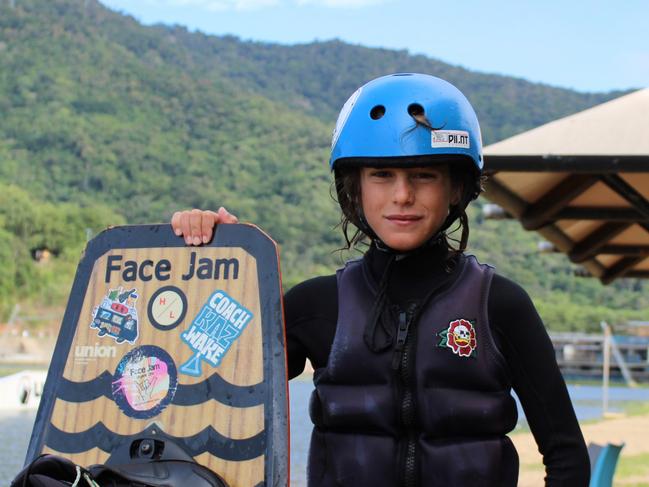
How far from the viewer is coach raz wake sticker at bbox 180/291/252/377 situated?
2.19m

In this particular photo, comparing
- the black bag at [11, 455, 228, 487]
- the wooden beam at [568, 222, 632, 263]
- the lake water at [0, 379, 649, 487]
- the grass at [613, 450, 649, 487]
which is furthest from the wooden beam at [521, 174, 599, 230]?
the lake water at [0, 379, 649, 487]

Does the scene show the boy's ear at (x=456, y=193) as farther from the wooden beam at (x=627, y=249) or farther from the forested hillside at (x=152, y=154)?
the forested hillside at (x=152, y=154)

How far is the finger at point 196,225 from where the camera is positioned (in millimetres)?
2242

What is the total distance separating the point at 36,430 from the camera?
225cm

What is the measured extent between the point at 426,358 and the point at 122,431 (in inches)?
25.6

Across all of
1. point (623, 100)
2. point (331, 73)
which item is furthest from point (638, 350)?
point (623, 100)

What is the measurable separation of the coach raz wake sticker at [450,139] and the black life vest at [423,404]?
0.77 feet

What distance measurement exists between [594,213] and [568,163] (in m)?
1.52

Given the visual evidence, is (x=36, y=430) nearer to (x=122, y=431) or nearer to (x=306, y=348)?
(x=122, y=431)

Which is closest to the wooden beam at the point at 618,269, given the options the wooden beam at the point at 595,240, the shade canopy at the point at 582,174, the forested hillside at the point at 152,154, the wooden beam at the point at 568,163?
the wooden beam at the point at 595,240

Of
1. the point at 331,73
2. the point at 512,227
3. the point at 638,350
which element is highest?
the point at 331,73

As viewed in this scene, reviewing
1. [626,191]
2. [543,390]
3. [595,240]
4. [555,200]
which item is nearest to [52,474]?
[543,390]

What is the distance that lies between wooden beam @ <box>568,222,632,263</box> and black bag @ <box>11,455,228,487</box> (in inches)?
212

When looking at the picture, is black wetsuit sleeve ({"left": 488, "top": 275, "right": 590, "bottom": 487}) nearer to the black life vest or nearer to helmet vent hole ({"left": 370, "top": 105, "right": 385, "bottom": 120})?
the black life vest
